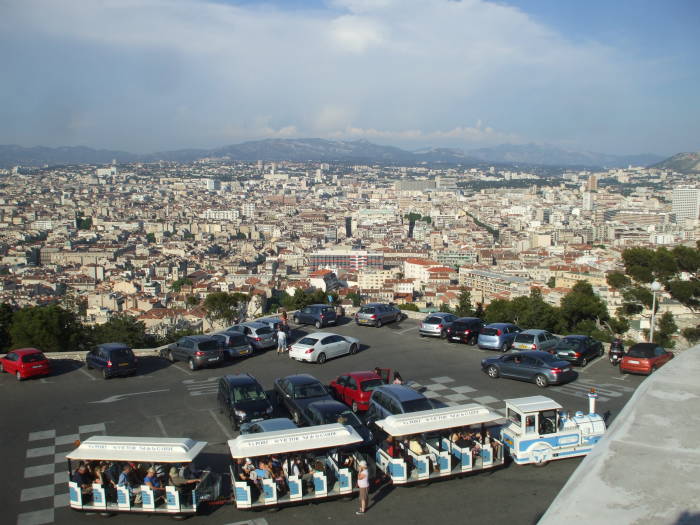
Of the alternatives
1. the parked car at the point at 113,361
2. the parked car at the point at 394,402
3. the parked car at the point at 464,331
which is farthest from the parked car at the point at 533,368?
the parked car at the point at 113,361

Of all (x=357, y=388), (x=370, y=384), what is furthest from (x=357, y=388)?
(x=370, y=384)

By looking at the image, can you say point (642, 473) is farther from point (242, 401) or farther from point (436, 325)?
point (436, 325)

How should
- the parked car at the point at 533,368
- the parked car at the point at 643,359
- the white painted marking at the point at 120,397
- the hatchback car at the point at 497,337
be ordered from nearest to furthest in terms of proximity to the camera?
the white painted marking at the point at 120,397 → the parked car at the point at 533,368 → the parked car at the point at 643,359 → the hatchback car at the point at 497,337

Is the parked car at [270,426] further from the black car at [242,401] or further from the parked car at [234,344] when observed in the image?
the parked car at [234,344]

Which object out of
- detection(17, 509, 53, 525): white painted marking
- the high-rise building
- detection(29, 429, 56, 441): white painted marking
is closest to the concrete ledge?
detection(17, 509, 53, 525): white painted marking

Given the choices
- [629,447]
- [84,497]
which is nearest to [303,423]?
[84,497]

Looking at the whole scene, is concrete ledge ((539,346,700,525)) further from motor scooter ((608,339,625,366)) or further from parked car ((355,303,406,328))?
parked car ((355,303,406,328))

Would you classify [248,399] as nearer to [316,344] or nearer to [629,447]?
[316,344]
